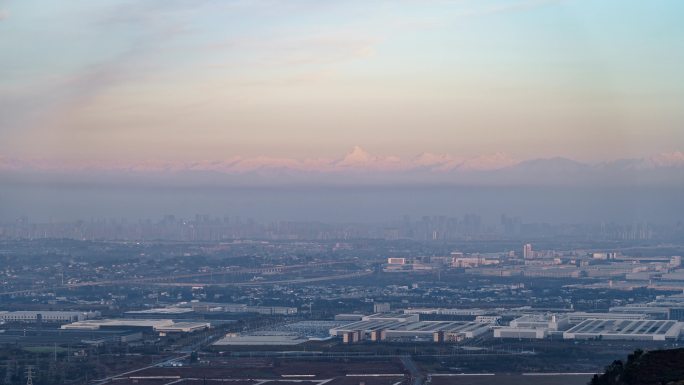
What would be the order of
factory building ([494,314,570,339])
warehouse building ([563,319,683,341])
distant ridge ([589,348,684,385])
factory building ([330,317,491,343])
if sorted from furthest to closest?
factory building ([494,314,570,339]), factory building ([330,317,491,343]), warehouse building ([563,319,683,341]), distant ridge ([589,348,684,385])

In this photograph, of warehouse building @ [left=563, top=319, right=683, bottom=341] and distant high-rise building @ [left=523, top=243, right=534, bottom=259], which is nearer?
warehouse building @ [left=563, top=319, right=683, bottom=341]

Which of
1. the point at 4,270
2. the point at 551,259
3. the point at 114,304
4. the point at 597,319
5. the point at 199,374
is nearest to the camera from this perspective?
the point at 199,374

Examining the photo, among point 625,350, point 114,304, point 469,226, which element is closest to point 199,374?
point 625,350

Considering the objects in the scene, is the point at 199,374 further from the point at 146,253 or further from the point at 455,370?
the point at 146,253

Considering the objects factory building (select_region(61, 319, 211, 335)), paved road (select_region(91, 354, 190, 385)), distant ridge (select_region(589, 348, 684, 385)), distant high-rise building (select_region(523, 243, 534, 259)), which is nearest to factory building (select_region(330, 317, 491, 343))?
factory building (select_region(61, 319, 211, 335))

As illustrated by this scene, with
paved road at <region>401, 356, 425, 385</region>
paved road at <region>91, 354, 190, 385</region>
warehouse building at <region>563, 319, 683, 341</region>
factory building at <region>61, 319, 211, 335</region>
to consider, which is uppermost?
factory building at <region>61, 319, 211, 335</region>

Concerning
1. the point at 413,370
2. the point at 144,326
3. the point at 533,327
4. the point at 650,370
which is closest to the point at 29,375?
the point at 413,370

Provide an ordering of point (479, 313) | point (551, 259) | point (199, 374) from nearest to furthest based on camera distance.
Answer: point (199, 374), point (479, 313), point (551, 259)

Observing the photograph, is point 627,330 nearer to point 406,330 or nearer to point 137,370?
point 406,330

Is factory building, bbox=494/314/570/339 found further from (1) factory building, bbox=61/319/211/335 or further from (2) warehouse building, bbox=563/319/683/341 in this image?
(1) factory building, bbox=61/319/211/335

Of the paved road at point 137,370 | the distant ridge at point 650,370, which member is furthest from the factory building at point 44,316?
the distant ridge at point 650,370

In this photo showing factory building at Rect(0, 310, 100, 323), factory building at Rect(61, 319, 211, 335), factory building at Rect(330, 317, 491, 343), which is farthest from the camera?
factory building at Rect(0, 310, 100, 323)
